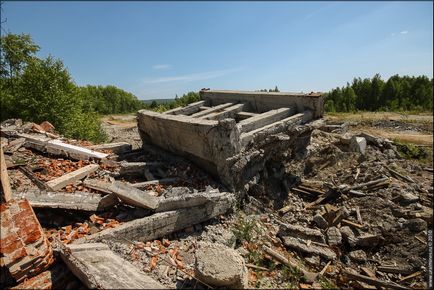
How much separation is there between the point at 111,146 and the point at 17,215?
173 inches

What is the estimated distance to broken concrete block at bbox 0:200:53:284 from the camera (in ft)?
10.0

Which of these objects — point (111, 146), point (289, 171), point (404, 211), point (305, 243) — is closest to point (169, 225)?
point (305, 243)

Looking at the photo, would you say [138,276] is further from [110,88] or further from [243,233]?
[110,88]

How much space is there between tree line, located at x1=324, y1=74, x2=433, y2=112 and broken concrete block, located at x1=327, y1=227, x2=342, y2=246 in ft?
89.8

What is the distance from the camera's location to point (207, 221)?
5.09 meters

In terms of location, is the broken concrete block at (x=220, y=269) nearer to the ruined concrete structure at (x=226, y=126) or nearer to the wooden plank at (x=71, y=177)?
the ruined concrete structure at (x=226, y=126)

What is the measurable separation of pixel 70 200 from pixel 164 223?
1.54 m

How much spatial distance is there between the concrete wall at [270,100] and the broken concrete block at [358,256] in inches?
140

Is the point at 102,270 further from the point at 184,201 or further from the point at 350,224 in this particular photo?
the point at 350,224

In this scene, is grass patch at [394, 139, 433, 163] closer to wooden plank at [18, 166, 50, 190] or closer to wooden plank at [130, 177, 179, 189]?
wooden plank at [130, 177, 179, 189]

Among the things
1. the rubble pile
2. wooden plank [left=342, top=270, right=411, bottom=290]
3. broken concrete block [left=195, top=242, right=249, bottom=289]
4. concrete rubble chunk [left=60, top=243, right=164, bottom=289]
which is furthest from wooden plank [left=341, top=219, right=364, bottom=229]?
concrete rubble chunk [left=60, top=243, right=164, bottom=289]

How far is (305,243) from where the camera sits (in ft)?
16.7

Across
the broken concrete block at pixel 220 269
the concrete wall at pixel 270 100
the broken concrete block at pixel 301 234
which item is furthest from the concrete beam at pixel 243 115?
the broken concrete block at pixel 220 269

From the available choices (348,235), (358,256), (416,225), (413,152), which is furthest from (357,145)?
(358,256)
